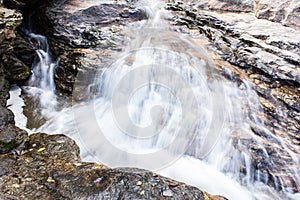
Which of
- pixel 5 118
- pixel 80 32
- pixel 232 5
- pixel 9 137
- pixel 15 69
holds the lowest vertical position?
pixel 9 137

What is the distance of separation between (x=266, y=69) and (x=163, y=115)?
2603mm

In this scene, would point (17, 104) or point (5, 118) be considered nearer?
point (5, 118)

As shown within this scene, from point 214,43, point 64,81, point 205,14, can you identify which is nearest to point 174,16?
point 205,14

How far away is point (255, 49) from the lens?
232 inches

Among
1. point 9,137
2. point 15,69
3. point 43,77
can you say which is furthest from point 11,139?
point 43,77

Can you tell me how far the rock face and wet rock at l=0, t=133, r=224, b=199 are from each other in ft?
5.73

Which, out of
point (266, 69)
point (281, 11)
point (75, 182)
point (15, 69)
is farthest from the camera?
point (281, 11)

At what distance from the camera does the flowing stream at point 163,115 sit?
4.06 m

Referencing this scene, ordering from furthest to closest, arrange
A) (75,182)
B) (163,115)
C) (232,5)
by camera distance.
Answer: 1. (232,5)
2. (163,115)
3. (75,182)

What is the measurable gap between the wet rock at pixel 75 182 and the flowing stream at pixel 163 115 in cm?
113

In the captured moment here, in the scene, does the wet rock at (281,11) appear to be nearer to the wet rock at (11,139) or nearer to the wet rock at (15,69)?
the wet rock at (15,69)

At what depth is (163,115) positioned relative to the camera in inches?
195

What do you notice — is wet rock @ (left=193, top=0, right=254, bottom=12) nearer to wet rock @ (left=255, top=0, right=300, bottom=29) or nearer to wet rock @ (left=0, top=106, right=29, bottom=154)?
wet rock @ (left=255, top=0, right=300, bottom=29)

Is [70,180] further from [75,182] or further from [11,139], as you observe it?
[11,139]
